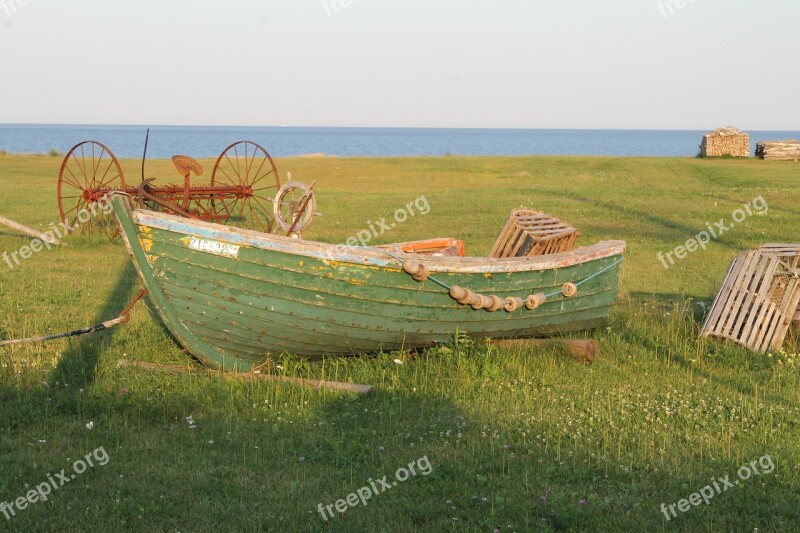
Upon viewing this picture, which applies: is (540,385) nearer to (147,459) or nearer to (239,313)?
(239,313)

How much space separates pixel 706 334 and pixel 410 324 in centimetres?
347

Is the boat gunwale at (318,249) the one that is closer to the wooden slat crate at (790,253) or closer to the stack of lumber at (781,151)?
the wooden slat crate at (790,253)

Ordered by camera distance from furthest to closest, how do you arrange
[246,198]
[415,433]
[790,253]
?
[246,198]
[790,253]
[415,433]

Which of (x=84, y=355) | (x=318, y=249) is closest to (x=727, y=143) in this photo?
(x=318, y=249)

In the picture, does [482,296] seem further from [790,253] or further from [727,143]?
[727,143]

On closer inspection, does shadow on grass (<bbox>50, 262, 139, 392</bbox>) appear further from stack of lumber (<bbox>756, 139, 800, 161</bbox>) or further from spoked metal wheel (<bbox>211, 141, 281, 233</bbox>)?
stack of lumber (<bbox>756, 139, 800, 161</bbox>)

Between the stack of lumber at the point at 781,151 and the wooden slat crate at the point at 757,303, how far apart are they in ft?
114

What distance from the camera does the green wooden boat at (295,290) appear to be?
8016mm

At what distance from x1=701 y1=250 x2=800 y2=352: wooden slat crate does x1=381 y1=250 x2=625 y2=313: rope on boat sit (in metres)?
1.74

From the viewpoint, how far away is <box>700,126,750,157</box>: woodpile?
46.1 m

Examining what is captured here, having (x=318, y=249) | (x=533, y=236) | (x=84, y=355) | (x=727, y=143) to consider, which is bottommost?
(x=84, y=355)

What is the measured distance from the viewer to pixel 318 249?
816cm

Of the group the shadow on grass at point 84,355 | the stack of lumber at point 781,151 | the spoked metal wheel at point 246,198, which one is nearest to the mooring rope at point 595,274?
the shadow on grass at point 84,355

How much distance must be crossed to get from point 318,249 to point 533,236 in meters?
3.64
